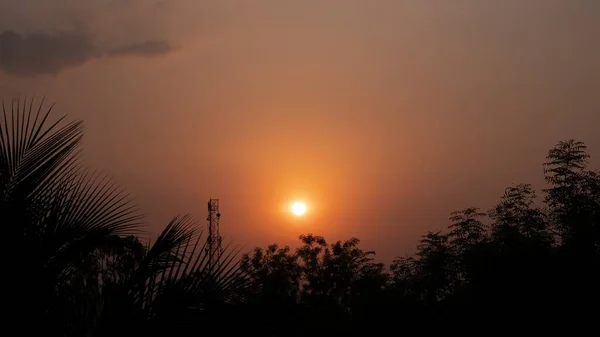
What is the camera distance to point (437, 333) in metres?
21.2

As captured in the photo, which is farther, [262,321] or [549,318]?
[549,318]

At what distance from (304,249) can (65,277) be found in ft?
138

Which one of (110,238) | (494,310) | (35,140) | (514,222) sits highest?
(514,222)

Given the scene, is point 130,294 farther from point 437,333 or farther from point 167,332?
point 437,333

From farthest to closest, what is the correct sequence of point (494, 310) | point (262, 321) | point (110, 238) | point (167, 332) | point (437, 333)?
point (437, 333), point (494, 310), point (110, 238), point (262, 321), point (167, 332)

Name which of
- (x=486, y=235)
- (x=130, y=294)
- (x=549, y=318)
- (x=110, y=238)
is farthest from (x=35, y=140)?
(x=486, y=235)

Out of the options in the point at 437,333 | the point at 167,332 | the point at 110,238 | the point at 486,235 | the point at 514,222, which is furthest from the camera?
the point at 486,235

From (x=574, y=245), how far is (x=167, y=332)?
779 inches

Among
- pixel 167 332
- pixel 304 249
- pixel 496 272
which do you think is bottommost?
pixel 167 332

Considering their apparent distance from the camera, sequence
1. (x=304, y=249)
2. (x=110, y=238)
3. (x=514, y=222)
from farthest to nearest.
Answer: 1. (x=304, y=249)
2. (x=514, y=222)
3. (x=110, y=238)

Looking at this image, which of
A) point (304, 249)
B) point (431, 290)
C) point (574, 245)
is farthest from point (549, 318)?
point (304, 249)

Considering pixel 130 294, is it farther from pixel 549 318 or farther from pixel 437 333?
pixel 437 333

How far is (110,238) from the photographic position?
3953mm

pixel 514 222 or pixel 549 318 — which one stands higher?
pixel 514 222
